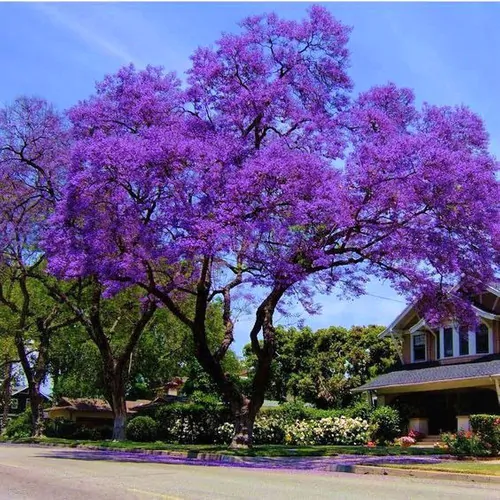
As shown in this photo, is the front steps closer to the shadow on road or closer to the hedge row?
the hedge row

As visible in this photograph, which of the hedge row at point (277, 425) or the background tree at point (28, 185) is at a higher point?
the background tree at point (28, 185)

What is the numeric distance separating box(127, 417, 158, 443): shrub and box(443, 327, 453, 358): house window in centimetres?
1508

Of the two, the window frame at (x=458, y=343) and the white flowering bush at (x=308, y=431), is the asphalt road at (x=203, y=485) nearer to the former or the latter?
the white flowering bush at (x=308, y=431)

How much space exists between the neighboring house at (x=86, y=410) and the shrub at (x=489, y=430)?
36.5m

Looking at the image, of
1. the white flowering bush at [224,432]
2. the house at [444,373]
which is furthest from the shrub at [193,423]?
the house at [444,373]

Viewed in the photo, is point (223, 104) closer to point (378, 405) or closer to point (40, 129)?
point (40, 129)

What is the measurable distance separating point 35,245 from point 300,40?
16023mm

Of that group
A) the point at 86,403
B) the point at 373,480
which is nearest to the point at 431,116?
the point at 373,480

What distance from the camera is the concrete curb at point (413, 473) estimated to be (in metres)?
14.4

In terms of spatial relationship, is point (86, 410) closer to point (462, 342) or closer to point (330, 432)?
point (330, 432)

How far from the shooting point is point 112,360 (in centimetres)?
3164

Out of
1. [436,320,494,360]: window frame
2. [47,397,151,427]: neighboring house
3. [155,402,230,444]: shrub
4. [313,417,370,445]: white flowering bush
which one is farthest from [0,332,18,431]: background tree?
[436,320,494,360]: window frame

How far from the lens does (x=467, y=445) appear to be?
20.5 m

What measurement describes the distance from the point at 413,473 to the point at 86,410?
4311 cm
